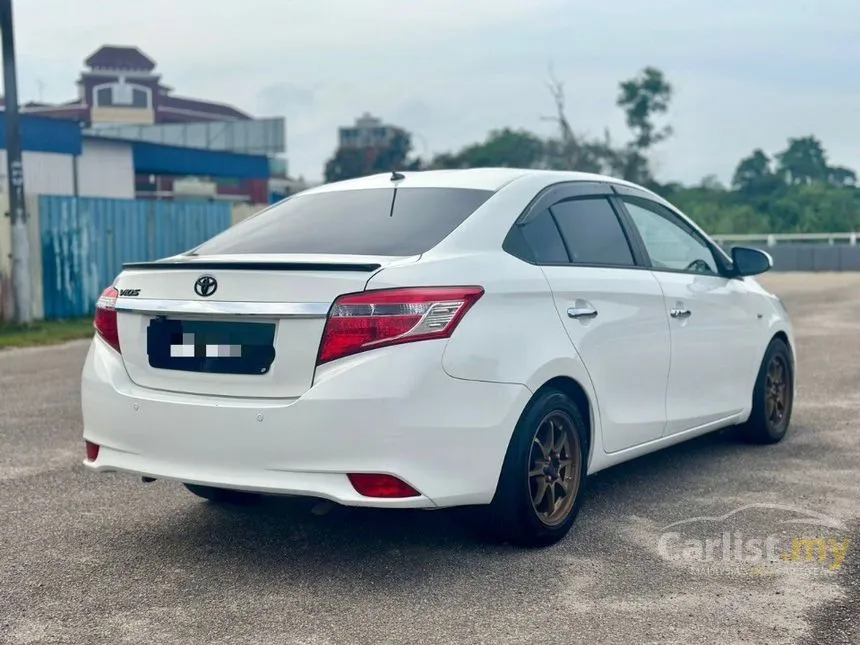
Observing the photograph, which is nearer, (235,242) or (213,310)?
(213,310)

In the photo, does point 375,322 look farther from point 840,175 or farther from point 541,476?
point 840,175

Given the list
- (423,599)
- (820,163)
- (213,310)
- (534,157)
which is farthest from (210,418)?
(534,157)

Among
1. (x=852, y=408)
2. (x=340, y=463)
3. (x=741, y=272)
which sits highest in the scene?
(x=741, y=272)

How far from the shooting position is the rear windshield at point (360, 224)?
4566 millimetres

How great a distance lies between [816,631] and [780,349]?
347cm

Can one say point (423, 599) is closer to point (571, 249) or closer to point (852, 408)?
point (571, 249)

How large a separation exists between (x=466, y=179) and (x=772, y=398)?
287 cm

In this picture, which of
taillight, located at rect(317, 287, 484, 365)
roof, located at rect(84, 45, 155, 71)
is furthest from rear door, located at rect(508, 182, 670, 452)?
roof, located at rect(84, 45, 155, 71)

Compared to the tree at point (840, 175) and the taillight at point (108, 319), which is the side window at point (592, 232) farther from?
the tree at point (840, 175)

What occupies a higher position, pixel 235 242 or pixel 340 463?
pixel 235 242

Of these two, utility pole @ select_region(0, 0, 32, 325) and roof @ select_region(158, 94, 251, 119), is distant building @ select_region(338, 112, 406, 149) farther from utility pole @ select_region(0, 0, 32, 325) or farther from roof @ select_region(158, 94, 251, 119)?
utility pole @ select_region(0, 0, 32, 325)

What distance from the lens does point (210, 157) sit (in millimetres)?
36938

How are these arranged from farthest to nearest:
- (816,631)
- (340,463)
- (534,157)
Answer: (534,157)
(340,463)
(816,631)

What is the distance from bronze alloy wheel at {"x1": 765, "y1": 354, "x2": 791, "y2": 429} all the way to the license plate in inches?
147
